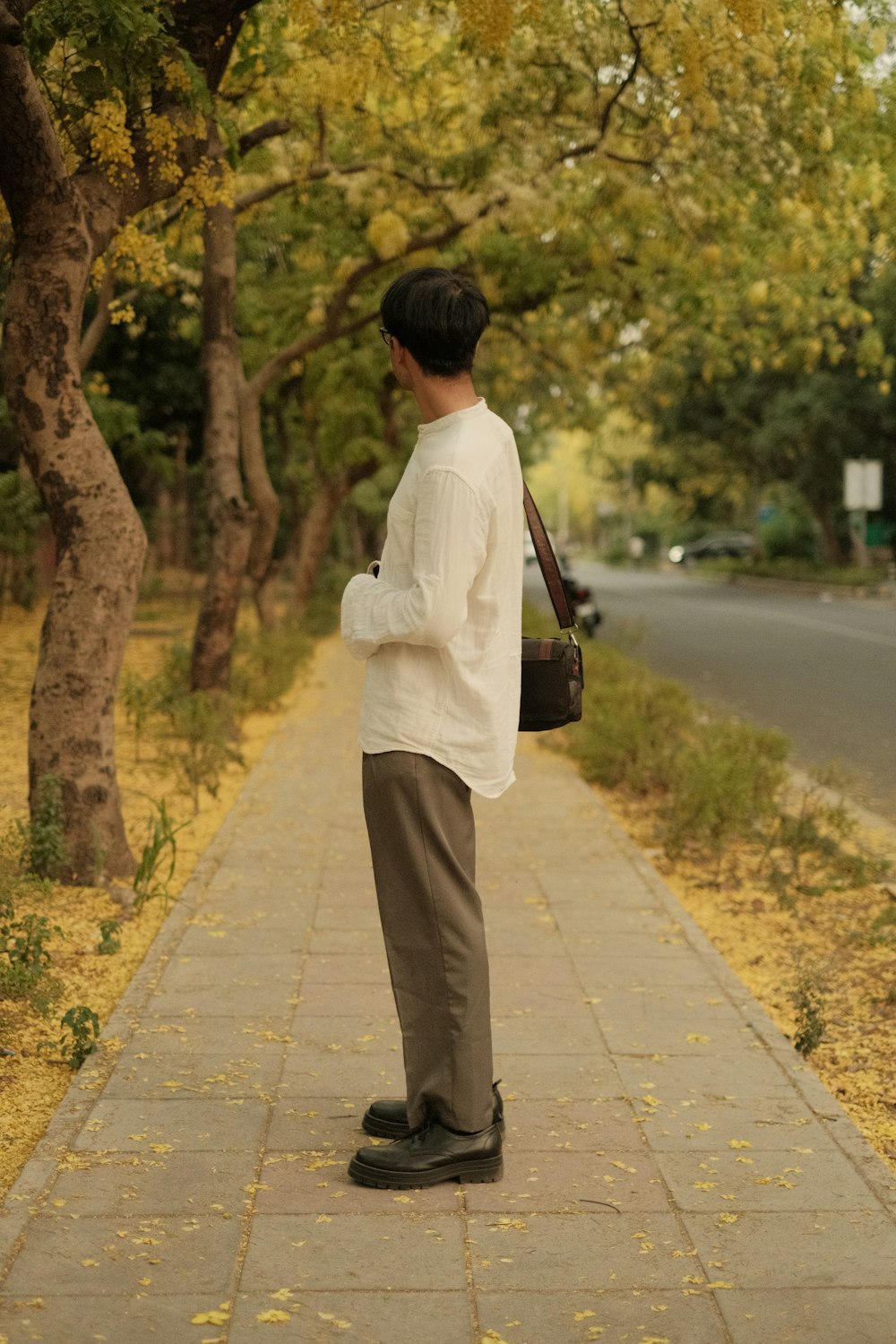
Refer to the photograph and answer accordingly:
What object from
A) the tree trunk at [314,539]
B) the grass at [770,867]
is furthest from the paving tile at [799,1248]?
the tree trunk at [314,539]

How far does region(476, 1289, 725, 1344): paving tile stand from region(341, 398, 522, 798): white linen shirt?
113 cm

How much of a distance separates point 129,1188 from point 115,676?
3.73 meters

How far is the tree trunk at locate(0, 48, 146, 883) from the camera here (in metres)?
6.86

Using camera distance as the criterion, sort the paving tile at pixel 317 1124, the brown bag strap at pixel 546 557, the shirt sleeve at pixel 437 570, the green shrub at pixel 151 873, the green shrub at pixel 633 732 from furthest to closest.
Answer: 1. the green shrub at pixel 633 732
2. the green shrub at pixel 151 873
3. the paving tile at pixel 317 1124
4. the brown bag strap at pixel 546 557
5. the shirt sleeve at pixel 437 570

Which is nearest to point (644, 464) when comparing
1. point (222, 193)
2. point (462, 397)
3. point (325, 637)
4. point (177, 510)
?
point (177, 510)

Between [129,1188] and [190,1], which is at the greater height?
[190,1]

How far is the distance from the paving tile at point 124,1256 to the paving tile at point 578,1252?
1.71 ft

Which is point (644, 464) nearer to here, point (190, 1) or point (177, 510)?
point (177, 510)

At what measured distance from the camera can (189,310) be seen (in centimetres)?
2281

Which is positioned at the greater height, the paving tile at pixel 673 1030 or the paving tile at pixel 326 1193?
the paving tile at pixel 326 1193

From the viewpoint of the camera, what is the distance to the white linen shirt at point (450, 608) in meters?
3.65

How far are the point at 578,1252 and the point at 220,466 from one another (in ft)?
30.9

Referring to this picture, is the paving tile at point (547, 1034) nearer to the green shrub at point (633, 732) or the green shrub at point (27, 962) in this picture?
the green shrub at point (27, 962)

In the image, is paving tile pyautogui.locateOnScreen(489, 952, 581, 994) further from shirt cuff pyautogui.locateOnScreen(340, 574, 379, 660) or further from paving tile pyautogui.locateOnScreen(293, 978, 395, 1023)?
shirt cuff pyautogui.locateOnScreen(340, 574, 379, 660)
